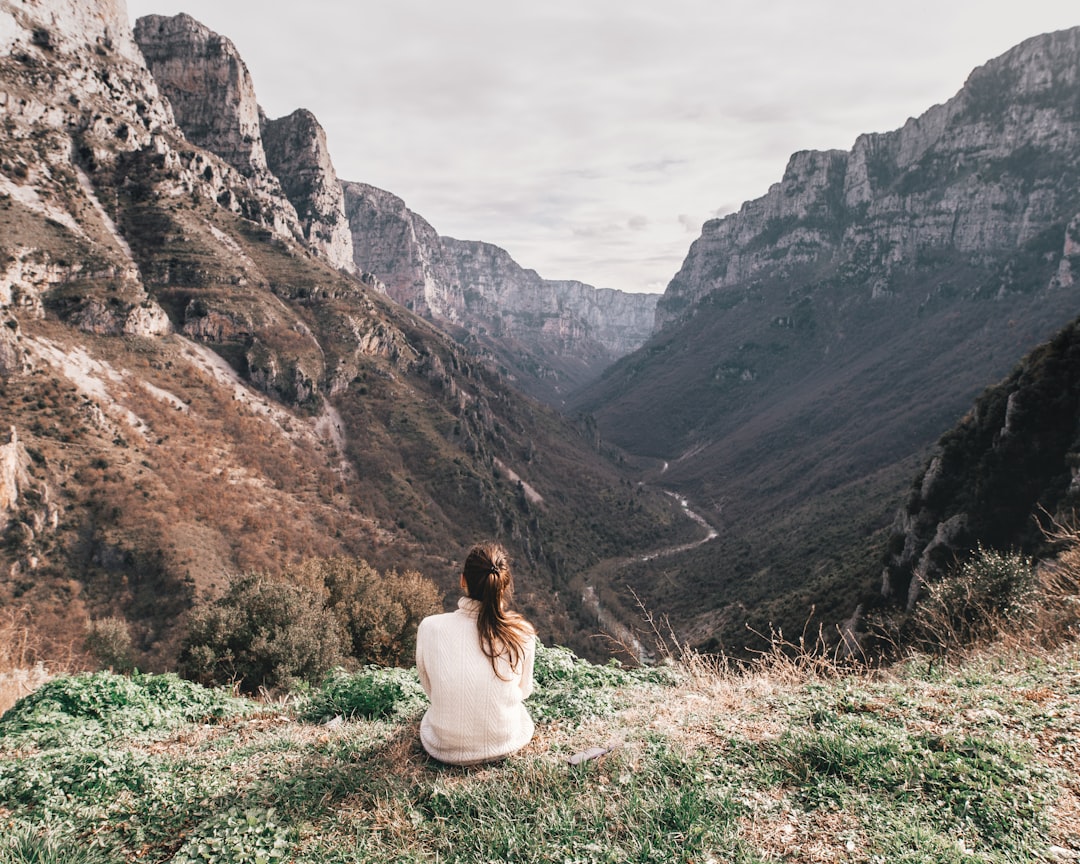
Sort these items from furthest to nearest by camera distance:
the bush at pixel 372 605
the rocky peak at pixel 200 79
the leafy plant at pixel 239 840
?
the rocky peak at pixel 200 79, the bush at pixel 372 605, the leafy plant at pixel 239 840

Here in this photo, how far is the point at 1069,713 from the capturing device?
487cm

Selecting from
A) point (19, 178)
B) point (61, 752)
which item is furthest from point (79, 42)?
point (61, 752)

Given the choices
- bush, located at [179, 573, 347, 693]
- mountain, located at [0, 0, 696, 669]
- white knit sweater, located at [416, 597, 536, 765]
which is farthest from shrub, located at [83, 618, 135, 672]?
Result: white knit sweater, located at [416, 597, 536, 765]

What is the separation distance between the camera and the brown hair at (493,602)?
4895 millimetres

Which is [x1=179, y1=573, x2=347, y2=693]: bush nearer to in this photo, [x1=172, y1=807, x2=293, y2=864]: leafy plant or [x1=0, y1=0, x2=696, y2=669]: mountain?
[x1=172, y1=807, x2=293, y2=864]: leafy plant

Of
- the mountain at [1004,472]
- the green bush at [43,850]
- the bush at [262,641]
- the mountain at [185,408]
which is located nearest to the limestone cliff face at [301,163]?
the mountain at [185,408]

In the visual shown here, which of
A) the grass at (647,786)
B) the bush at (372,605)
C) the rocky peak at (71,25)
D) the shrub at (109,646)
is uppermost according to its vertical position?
the rocky peak at (71,25)

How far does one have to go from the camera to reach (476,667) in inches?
196

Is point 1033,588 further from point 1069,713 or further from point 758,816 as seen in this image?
point 758,816

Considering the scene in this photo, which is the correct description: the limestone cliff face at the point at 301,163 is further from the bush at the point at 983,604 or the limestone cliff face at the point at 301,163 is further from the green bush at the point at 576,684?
the bush at the point at 983,604

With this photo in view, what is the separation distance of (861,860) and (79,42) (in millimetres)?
142211

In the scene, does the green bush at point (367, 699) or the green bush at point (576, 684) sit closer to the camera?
the green bush at point (576, 684)

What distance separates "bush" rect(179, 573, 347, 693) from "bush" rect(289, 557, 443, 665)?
1572 mm

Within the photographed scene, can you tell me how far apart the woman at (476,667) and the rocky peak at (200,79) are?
174 metres
